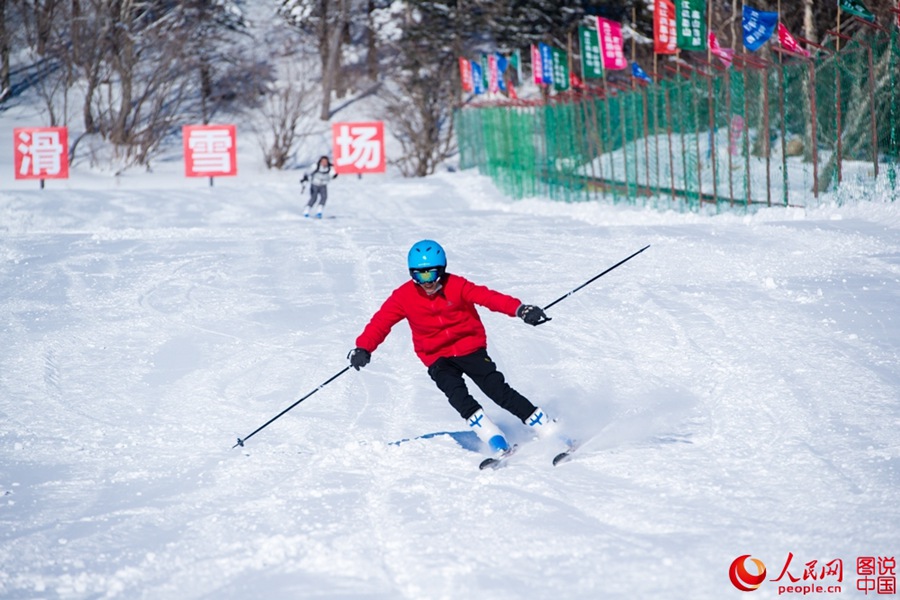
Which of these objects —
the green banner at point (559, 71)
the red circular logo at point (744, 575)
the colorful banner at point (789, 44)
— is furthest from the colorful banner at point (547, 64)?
the red circular logo at point (744, 575)

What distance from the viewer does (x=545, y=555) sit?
4.12 m

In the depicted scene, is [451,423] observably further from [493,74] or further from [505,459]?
[493,74]

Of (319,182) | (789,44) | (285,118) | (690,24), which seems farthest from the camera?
(285,118)

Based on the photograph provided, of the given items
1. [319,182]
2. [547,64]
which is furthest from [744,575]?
[547,64]

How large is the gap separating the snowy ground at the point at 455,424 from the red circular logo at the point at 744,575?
49mm

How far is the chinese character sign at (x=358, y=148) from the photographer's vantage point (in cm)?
3056

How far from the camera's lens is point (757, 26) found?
52.6ft

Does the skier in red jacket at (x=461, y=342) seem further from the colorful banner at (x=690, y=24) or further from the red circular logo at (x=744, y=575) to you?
the colorful banner at (x=690, y=24)

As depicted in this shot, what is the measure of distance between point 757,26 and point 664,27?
3884mm

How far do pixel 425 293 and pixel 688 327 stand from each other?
400 centimetres

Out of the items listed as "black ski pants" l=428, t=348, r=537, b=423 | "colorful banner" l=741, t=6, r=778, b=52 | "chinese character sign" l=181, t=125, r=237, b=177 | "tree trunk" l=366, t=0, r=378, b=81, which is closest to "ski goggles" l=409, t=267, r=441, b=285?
"black ski pants" l=428, t=348, r=537, b=423

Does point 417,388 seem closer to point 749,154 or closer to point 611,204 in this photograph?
point 749,154

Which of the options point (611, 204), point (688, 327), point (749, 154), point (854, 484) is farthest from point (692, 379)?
point (611, 204)

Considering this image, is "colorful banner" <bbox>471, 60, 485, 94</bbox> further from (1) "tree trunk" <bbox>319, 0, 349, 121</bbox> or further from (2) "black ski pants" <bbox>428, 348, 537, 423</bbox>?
(2) "black ski pants" <bbox>428, 348, 537, 423</bbox>
